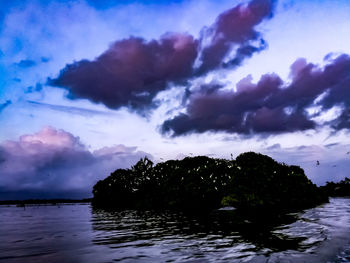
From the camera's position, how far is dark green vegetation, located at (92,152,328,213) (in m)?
79.5

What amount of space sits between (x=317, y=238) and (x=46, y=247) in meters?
22.3

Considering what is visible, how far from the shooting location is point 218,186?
101 m

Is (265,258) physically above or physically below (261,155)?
below

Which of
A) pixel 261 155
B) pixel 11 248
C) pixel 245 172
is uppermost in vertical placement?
pixel 261 155

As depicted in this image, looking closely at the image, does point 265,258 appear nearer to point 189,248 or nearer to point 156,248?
point 189,248

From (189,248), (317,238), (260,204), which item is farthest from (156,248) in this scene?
(260,204)

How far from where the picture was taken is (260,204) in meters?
77.1

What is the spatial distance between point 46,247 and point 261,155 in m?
81.2

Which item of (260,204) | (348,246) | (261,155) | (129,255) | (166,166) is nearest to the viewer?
(129,255)

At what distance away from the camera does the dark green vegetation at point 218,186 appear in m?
79.5

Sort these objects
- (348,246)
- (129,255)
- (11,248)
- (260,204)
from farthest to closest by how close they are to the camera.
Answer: (260,204) → (11,248) → (348,246) → (129,255)

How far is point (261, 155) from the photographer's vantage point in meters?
90.9

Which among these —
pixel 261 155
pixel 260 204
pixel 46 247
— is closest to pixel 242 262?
pixel 46 247

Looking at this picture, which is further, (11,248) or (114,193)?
(114,193)
